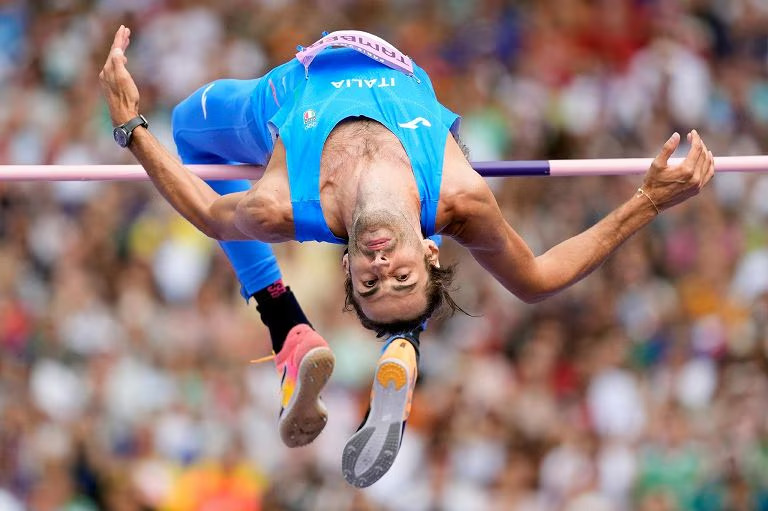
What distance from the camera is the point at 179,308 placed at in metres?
11.2

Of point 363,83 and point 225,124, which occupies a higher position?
point 363,83

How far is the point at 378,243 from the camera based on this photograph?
5.61m

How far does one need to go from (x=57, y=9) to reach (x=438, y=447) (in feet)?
19.1

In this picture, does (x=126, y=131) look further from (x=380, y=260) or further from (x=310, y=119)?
(x=380, y=260)

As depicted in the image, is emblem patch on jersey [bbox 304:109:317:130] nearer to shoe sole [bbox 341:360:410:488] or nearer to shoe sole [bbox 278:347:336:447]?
shoe sole [bbox 341:360:410:488]

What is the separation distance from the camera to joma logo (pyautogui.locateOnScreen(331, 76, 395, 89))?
6.29m

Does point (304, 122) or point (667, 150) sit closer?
point (304, 122)

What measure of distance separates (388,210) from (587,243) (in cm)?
111

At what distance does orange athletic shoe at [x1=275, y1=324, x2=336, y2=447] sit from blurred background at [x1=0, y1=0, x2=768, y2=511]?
3151mm

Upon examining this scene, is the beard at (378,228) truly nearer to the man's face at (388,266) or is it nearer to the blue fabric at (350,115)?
the man's face at (388,266)

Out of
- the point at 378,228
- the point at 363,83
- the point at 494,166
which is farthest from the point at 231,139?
the point at 378,228

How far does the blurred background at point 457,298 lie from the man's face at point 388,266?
4484mm

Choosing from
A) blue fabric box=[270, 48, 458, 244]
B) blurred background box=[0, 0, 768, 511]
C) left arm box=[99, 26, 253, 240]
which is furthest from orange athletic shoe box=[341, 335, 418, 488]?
blurred background box=[0, 0, 768, 511]

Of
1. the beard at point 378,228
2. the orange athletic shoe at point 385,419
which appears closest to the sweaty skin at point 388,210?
the beard at point 378,228
